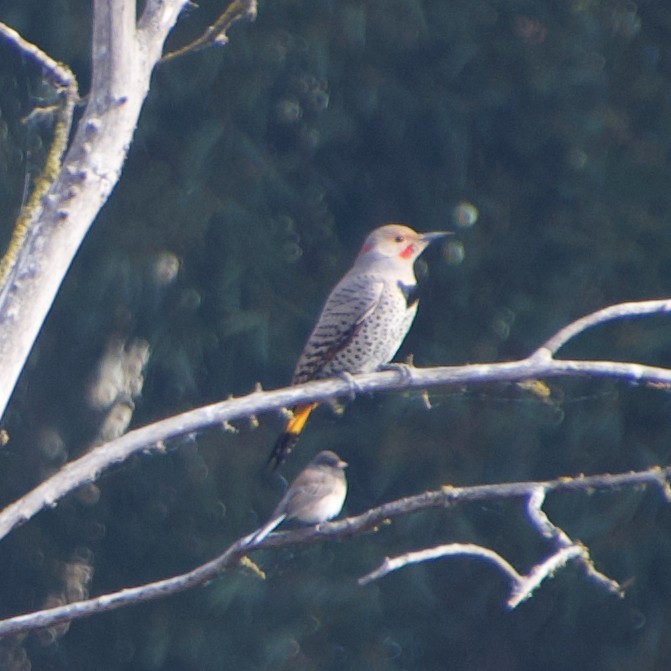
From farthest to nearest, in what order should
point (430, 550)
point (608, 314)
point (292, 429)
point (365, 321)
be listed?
1. point (365, 321)
2. point (292, 429)
3. point (608, 314)
4. point (430, 550)

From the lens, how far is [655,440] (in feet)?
17.4

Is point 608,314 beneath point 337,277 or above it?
above

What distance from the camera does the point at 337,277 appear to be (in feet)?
19.0

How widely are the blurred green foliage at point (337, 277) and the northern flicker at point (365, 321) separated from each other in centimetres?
56

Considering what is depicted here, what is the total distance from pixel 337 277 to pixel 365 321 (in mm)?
1064

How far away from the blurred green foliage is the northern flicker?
0.56 m

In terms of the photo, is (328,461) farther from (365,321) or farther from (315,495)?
(365,321)

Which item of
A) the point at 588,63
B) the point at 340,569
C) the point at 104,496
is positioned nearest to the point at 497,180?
the point at 588,63

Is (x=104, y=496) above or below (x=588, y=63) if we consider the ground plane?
below

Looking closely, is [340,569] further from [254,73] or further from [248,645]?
[254,73]

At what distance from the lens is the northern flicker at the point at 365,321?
15.5 feet

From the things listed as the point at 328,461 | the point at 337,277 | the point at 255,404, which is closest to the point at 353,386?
the point at 255,404

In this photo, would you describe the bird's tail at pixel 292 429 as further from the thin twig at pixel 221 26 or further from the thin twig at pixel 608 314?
the thin twig at pixel 221 26

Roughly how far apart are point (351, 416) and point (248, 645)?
1009 millimetres
